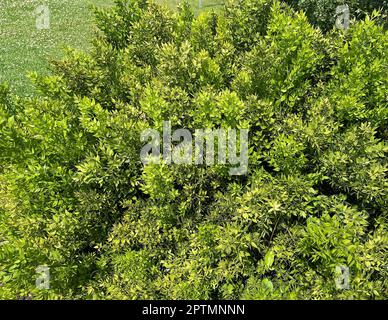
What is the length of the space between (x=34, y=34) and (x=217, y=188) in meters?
11.7

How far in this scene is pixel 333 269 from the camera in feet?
8.30

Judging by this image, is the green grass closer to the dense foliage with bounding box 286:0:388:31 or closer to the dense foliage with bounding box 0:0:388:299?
the dense foliage with bounding box 286:0:388:31

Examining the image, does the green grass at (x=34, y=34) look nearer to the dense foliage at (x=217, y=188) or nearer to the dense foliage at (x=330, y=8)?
the dense foliage at (x=330, y=8)

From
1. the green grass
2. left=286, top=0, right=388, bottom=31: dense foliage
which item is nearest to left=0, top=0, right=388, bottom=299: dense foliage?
left=286, top=0, right=388, bottom=31: dense foliage

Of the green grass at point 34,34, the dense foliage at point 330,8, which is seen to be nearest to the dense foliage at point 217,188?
the dense foliage at point 330,8

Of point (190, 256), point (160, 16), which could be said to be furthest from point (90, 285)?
point (160, 16)

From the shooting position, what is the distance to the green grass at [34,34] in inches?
400

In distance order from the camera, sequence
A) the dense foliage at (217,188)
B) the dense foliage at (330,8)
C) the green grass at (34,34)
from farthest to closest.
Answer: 1. the green grass at (34,34)
2. the dense foliage at (330,8)
3. the dense foliage at (217,188)

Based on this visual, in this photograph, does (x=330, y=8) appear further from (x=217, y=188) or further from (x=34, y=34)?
(x=34, y=34)

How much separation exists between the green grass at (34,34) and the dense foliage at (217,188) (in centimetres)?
650

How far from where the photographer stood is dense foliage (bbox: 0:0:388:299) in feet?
9.25

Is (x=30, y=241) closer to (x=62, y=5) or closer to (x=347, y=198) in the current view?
(x=347, y=198)

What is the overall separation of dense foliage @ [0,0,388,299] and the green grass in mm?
6505

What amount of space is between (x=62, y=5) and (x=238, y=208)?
15000mm
